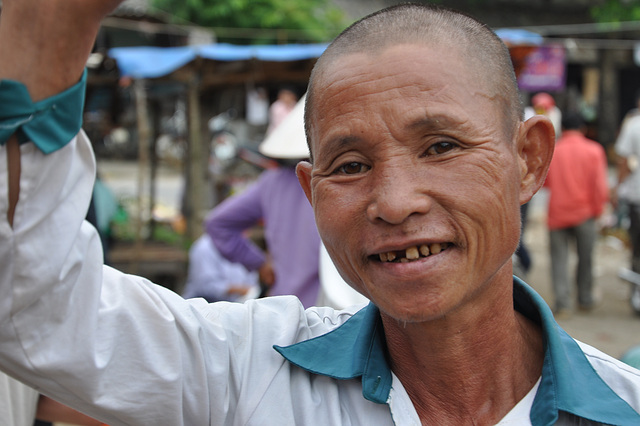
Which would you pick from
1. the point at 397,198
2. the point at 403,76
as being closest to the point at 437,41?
the point at 403,76

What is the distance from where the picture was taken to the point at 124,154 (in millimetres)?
22781

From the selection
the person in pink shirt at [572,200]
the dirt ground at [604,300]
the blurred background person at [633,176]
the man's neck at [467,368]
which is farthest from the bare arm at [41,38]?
the blurred background person at [633,176]

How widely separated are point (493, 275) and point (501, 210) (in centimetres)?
14

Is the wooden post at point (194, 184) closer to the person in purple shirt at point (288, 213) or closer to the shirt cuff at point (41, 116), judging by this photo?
the person in purple shirt at point (288, 213)

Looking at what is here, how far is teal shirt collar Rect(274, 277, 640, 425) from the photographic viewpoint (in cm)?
127

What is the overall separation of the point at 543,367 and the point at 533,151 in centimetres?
48

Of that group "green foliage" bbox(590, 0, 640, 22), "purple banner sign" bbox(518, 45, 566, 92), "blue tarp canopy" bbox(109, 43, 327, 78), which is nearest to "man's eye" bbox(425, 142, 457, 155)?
"blue tarp canopy" bbox(109, 43, 327, 78)

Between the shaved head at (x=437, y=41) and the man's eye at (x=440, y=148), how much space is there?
0.48 feet

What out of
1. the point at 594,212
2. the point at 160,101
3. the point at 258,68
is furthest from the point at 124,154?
the point at 594,212

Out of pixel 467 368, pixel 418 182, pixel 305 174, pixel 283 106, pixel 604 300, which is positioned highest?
pixel 418 182

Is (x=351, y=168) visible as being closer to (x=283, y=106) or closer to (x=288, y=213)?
(x=288, y=213)

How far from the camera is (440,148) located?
4.31ft

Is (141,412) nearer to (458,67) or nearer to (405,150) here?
(405,150)

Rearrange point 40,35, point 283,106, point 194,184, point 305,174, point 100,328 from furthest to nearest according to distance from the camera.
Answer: point 283,106, point 194,184, point 305,174, point 100,328, point 40,35
